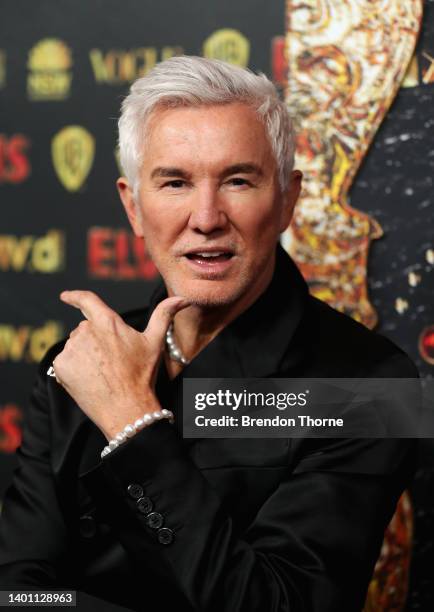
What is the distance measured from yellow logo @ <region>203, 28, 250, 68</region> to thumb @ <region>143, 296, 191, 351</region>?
0.88 m

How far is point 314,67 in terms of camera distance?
1.95 m

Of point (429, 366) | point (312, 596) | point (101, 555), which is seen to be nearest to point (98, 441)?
point (101, 555)

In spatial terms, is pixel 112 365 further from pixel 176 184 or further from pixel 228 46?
pixel 228 46

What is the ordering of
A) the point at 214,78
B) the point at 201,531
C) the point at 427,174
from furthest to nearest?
1. the point at 427,174
2. the point at 214,78
3. the point at 201,531

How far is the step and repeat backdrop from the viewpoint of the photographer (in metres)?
1.92

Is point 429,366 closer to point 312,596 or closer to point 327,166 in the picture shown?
point 327,166

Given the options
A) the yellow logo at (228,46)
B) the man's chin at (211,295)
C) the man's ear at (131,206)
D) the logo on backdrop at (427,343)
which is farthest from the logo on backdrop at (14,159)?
the logo on backdrop at (427,343)

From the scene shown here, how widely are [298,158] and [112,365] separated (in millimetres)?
891

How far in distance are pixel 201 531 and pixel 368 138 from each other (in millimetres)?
1083

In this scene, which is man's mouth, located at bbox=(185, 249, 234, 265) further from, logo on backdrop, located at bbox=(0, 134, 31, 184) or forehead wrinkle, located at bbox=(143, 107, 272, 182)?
logo on backdrop, located at bbox=(0, 134, 31, 184)

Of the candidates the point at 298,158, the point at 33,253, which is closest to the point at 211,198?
the point at 298,158

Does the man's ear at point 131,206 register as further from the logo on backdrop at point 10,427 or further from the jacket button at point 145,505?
the logo on backdrop at point 10,427

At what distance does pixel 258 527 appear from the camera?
1231mm

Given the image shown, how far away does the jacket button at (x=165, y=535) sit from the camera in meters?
1.17
